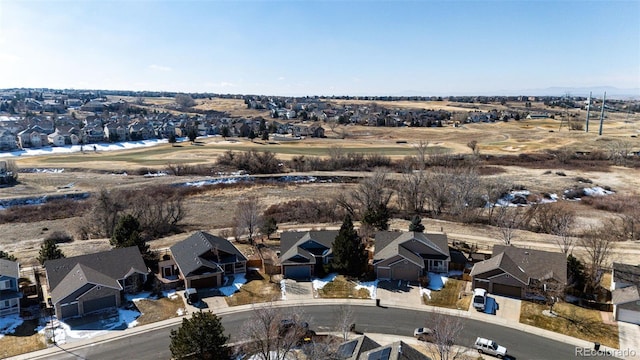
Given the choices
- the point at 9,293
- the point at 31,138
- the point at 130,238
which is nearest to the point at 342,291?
the point at 130,238

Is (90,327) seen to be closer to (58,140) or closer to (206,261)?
(206,261)

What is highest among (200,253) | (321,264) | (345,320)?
(200,253)

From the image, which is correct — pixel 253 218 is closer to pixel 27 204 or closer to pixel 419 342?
pixel 419 342

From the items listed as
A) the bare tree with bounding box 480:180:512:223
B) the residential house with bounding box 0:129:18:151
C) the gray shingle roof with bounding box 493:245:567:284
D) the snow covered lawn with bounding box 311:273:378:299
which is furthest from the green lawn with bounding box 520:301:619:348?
the residential house with bounding box 0:129:18:151

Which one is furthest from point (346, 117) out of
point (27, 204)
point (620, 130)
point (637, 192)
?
point (27, 204)

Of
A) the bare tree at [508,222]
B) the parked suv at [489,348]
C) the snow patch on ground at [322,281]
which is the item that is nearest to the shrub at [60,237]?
the snow patch on ground at [322,281]

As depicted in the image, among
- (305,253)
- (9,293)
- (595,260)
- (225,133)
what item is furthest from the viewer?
(225,133)

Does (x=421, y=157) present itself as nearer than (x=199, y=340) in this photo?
No

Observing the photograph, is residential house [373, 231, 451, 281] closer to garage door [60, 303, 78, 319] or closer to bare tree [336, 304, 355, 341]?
bare tree [336, 304, 355, 341]
